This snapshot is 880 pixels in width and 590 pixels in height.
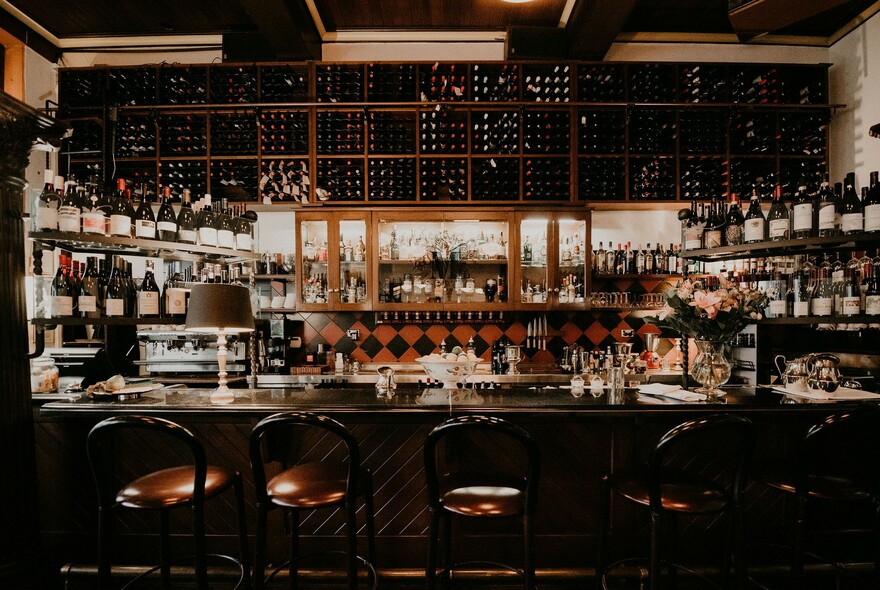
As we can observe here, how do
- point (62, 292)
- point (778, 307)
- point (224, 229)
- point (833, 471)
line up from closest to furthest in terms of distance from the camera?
point (833, 471) → point (62, 292) → point (778, 307) → point (224, 229)

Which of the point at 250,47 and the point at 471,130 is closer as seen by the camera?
the point at 471,130

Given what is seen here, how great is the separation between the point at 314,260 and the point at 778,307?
3.79 metres

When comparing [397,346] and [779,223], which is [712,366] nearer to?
[779,223]

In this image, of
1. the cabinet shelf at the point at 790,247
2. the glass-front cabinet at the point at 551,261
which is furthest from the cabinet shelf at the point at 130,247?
the cabinet shelf at the point at 790,247

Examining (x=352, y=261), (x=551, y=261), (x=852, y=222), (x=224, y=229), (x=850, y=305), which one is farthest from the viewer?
(x=352, y=261)

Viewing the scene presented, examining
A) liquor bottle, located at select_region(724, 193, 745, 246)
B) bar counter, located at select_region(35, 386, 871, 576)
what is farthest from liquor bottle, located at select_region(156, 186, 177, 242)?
liquor bottle, located at select_region(724, 193, 745, 246)

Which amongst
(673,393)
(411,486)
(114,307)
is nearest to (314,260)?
(114,307)

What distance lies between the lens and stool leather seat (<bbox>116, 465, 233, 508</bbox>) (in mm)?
1829

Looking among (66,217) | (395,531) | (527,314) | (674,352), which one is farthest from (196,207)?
(674,352)

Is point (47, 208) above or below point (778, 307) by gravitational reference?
above

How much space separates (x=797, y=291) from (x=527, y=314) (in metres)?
2.30

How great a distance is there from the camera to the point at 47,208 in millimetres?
2650

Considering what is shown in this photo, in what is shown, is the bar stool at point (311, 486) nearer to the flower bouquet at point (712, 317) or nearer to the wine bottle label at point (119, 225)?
the wine bottle label at point (119, 225)

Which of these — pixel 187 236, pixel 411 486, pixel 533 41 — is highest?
pixel 533 41
